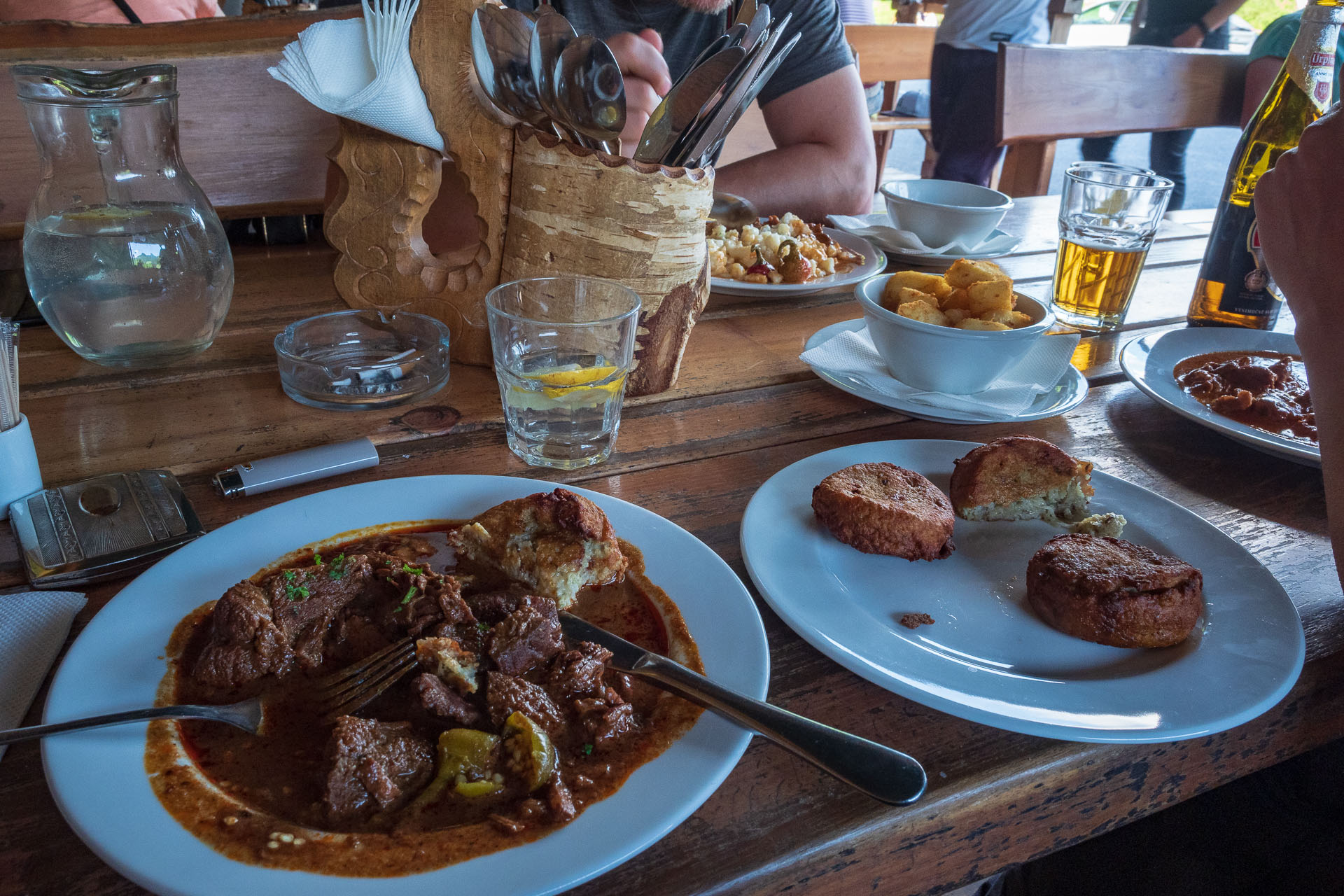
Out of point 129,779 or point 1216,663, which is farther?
point 1216,663

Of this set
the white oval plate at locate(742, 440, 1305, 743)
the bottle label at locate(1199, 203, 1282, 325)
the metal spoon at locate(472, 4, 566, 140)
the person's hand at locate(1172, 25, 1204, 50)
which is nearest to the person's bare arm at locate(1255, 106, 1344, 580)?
the white oval plate at locate(742, 440, 1305, 743)

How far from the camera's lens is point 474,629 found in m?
0.84

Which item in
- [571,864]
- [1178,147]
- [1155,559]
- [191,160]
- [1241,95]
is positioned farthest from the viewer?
[1178,147]

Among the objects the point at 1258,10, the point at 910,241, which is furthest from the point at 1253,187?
the point at 1258,10

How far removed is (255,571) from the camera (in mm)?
913

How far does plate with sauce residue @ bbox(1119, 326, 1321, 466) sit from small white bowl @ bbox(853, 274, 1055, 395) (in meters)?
0.25

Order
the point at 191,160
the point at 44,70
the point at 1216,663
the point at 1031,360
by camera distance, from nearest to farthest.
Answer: the point at 1216,663, the point at 44,70, the point at 1031,360, the point at 191,160

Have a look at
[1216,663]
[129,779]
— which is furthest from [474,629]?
[1216,663]

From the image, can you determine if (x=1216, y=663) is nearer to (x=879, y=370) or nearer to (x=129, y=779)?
(x=879, y=370)

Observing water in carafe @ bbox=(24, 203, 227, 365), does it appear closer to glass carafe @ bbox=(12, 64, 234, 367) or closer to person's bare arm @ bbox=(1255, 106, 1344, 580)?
glass carafe @ bbox=(12, 64, 234, 367)

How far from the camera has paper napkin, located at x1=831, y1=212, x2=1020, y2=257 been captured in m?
2.15

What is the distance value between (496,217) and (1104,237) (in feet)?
4.21

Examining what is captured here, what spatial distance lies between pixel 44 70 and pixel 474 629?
1.00 m

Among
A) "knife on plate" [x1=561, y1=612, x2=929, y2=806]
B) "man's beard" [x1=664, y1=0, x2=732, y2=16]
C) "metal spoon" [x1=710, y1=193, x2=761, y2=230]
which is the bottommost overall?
"knife on plate" [x1=561, y1=612, x2=929, y2=806]
